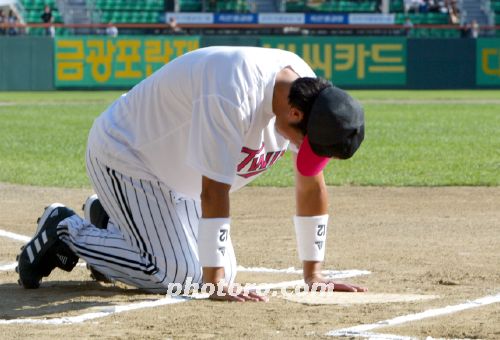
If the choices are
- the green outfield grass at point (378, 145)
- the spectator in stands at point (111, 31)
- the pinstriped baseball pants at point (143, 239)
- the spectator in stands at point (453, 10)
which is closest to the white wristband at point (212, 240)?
the pinstriped baseball pants at point (143, 239)

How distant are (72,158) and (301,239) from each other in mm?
8181

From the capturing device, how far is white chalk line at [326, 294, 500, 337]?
4.15m

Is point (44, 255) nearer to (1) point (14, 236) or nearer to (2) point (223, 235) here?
(2) point (223, 235)

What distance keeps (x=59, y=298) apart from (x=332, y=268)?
5.46ft

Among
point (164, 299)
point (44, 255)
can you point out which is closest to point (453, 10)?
point (44, 255)

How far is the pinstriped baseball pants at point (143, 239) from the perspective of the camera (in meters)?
5.02

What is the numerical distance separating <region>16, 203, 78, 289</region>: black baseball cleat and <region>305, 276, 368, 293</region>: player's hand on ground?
1.22 m

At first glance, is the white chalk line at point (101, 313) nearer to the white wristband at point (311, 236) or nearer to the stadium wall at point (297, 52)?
the white wristband at point (311, 236)

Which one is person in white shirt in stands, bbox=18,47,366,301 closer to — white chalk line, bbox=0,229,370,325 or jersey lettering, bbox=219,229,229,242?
jersey lettering, bbox=219,229,229,242

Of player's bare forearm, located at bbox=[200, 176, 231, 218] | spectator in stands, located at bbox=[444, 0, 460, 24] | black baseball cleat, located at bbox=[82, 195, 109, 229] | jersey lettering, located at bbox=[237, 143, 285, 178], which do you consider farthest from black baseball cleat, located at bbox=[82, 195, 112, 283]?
spectator in stands, located at bbox=[444, 0, 460, 24]

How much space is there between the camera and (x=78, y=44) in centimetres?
3044

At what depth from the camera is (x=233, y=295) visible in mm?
4691

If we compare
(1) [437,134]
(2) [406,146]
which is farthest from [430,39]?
(2) [406,146]

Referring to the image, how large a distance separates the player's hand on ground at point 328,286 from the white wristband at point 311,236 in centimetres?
10
